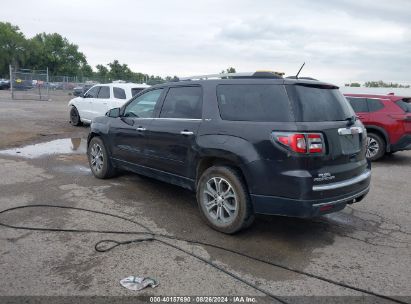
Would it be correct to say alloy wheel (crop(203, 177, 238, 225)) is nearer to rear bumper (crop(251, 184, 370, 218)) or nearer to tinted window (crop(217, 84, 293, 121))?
rear bumper (crop(251, 184, 370, 218))

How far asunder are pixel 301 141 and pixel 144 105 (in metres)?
2.84

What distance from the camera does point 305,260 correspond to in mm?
3844

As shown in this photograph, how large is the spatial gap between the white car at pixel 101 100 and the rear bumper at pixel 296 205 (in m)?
8.13

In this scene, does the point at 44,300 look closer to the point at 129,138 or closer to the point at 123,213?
the point at 123,213

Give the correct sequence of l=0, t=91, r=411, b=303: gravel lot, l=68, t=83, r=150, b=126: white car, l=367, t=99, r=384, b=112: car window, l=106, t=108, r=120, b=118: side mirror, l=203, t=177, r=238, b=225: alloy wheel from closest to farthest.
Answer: l=0, t=91, r=411, b=303: gravel lot
l=203, t=177, r=238, b=225: alloy wheel
l=106, t=108, r=120, b=118: side mirror
l=367, t=99, r=384, b=112: car window
l=68, t=83, r=150, b=126: white car

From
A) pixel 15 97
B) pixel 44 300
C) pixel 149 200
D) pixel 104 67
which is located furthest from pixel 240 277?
pixel 104 67

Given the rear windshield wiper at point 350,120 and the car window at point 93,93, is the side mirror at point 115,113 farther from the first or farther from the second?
the car window at point 93,93

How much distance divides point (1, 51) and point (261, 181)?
83.6 m

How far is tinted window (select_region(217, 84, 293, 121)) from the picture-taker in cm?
396

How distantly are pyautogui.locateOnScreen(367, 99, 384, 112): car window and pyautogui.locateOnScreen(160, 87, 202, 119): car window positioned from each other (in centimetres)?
602

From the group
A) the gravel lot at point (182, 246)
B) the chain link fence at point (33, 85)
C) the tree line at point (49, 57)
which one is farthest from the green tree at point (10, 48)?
the gravel lot at point (182, 246)

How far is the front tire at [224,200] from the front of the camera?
13.6 ft

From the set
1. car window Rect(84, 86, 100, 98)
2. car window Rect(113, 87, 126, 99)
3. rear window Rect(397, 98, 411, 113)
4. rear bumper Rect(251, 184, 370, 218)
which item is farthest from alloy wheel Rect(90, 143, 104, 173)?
rear window Rect(397, 98, 411, 113)

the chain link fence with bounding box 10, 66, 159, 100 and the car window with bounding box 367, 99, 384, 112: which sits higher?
the chain link fence with bounding box 10, 66, 159, 100
